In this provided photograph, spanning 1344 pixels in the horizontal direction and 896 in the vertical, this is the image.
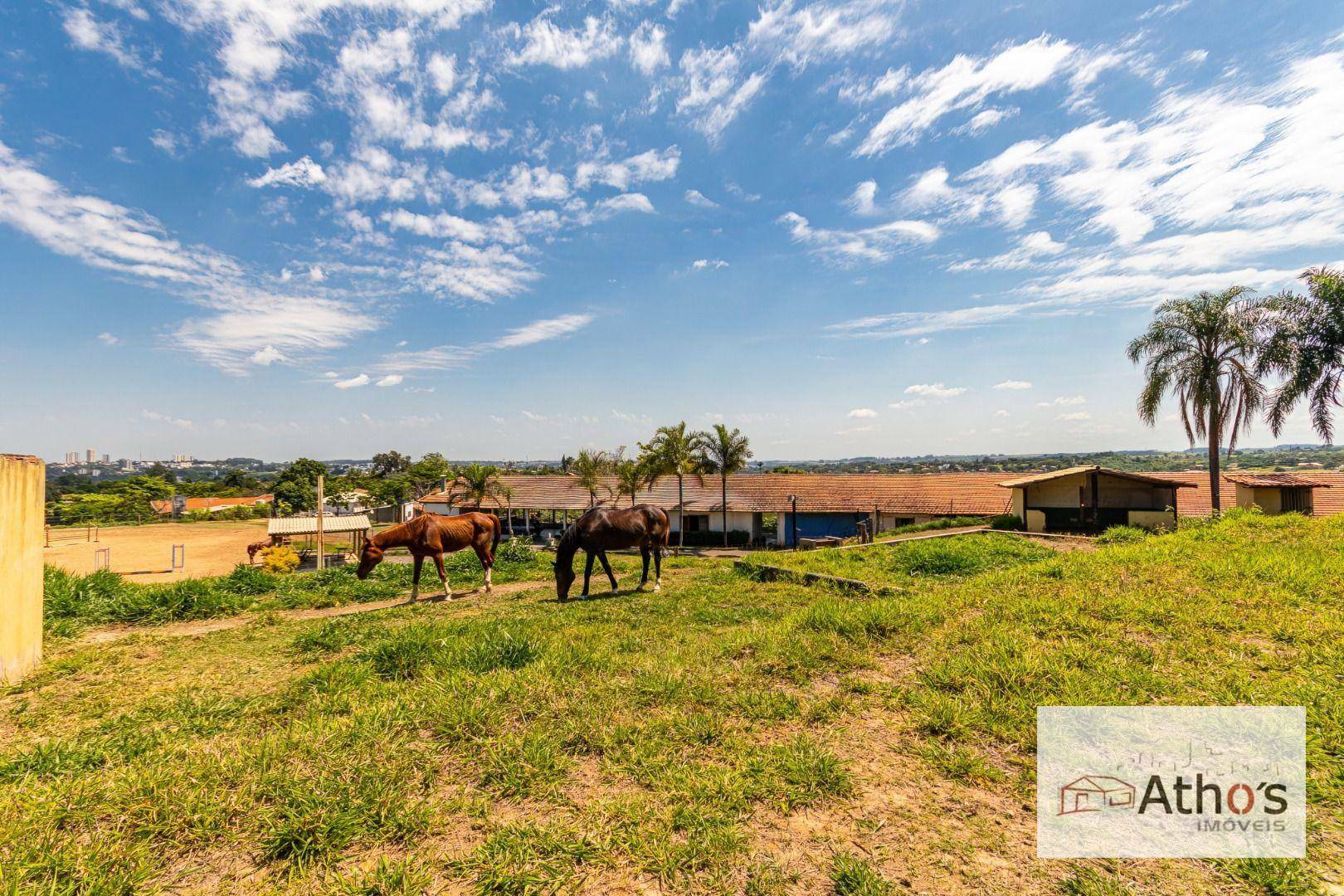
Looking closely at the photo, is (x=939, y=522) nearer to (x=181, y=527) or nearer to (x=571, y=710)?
(x=571, y=710)

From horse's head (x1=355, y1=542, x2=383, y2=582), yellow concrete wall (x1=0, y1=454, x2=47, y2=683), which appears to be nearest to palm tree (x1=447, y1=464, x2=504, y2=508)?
horse's head (x1=355, y1=542, x2=383, y2=582)

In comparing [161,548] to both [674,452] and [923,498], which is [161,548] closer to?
[674,452]

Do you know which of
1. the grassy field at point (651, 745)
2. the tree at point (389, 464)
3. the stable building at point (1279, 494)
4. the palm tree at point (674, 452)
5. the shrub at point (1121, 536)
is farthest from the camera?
the tree at point (389, 464)

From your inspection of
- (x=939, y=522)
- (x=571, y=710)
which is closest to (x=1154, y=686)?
(x=571, y=710)

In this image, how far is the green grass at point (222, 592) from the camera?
959cm

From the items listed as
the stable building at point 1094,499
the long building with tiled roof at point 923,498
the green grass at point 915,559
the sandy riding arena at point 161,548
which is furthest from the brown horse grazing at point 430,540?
the long building with tiled roof at point 923,498

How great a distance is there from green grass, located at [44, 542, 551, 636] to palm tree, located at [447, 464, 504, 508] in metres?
24.3

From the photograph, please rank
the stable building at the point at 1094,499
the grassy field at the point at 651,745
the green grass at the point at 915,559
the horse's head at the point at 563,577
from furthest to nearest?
the stable building at the point at 1094,499
the green grass at the point at 915,559
the horse's head at the point at 563,577
the grassy field at the point at 651,745

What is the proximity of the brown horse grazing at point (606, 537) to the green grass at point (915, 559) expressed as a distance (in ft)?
11.6

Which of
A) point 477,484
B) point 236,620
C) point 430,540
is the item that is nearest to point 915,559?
point 430,540

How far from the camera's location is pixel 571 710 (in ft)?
15.4

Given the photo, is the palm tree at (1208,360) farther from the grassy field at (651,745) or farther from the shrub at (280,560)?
the shrub at (280,560)

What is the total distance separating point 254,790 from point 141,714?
306cm

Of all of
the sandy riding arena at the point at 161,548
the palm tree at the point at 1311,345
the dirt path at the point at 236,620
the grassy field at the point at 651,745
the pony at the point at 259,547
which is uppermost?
the palm tree at the point at 1311,345
